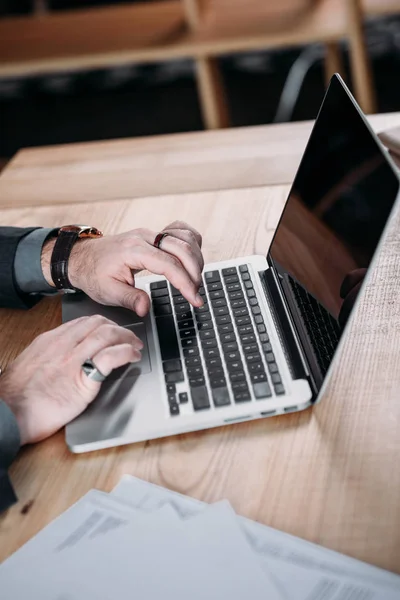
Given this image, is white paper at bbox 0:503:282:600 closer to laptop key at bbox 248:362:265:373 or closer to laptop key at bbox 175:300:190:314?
laptop key at bbox 248:362:265:373

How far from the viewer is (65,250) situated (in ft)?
3.73

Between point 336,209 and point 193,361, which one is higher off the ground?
point 336,209

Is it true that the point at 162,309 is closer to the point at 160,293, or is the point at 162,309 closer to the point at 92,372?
the point at 160,293

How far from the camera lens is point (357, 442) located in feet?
2.68

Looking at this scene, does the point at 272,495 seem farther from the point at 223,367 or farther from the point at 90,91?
the point at 90,91

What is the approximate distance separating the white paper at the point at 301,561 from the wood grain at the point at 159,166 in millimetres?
711

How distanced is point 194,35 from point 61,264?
1.42 metres

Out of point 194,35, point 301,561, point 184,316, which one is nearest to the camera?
point 301,561

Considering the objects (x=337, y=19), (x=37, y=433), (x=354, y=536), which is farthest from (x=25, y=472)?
(x=337, y=19)

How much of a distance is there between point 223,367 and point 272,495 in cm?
18

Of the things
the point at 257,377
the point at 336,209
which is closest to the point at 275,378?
the point at 257,377

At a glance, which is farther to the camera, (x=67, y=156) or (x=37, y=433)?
(x=67, y=156)

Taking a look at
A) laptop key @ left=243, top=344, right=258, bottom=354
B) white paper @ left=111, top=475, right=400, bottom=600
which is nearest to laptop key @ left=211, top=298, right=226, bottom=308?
laptop key @ left=243, top=344, right=258, bottom=354

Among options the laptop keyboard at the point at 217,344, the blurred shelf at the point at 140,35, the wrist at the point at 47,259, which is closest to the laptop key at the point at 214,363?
the laptop keyboard at the point at 217,344
